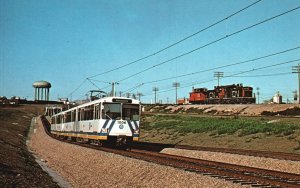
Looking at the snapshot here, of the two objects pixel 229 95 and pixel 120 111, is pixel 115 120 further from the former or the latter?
pixel 229 95

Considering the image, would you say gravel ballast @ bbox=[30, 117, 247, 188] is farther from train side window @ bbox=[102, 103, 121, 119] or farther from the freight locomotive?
the freight locomotive

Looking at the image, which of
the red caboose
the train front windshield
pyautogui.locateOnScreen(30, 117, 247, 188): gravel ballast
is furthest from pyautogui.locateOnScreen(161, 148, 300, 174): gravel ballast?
the red caboose

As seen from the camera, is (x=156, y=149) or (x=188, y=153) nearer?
(x=188, y=153)

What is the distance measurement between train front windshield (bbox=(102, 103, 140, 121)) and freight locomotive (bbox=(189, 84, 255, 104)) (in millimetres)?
47700

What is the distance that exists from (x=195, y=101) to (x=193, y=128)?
42440mm

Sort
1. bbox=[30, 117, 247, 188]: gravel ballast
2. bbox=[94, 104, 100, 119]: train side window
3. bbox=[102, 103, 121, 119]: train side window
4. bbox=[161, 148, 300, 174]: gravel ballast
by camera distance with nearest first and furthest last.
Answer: bbox=[30, 117, 247, 188]: gravel ballast < bbox=[161, 148, 300, 174]: gravel ballast < bbox=[102, 103, 121, 119]: train side window < bbox=[94, 104, 100, 119]: train side window

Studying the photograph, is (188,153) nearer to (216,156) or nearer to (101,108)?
(216,156)

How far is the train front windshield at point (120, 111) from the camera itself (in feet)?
75.6

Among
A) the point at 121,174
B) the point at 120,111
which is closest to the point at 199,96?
the point at 120,111

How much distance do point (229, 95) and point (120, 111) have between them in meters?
49.5

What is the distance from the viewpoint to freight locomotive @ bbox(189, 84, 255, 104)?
6838cm

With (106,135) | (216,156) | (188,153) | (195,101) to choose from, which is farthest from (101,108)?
(195,101)

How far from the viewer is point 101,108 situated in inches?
912

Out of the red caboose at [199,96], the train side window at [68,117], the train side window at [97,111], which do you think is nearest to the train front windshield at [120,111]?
the train side window at [97,111]
